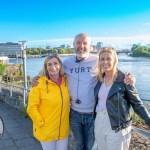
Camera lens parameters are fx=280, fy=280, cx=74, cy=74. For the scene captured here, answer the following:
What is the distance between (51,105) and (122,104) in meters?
0.77

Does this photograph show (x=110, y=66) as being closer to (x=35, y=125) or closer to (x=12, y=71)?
(x=35, y=125)

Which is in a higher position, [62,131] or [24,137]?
[62,131]

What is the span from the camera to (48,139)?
2830mm

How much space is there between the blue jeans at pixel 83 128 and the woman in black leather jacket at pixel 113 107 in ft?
1.36

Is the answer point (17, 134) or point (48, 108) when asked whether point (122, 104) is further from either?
point (17, 134)

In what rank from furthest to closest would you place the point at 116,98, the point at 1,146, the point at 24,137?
1. the point at 24,137
2. the point at 1,146
3. the point at 116,98

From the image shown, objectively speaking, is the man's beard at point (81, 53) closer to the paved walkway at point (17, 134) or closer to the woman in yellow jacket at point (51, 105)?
the woman in yellow jacket at point (51, 105)

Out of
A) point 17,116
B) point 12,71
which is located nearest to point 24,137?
point 17,116

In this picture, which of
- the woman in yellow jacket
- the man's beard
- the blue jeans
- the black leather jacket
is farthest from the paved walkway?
the black leather jacket

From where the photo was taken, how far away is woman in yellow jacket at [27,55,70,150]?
2.73 meters

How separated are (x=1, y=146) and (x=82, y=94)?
7.27 feet

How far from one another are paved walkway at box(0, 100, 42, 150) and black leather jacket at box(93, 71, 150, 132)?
232cm

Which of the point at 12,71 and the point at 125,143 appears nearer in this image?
the point at 125,143

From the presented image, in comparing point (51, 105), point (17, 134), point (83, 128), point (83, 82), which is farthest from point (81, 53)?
point (17, 134)
